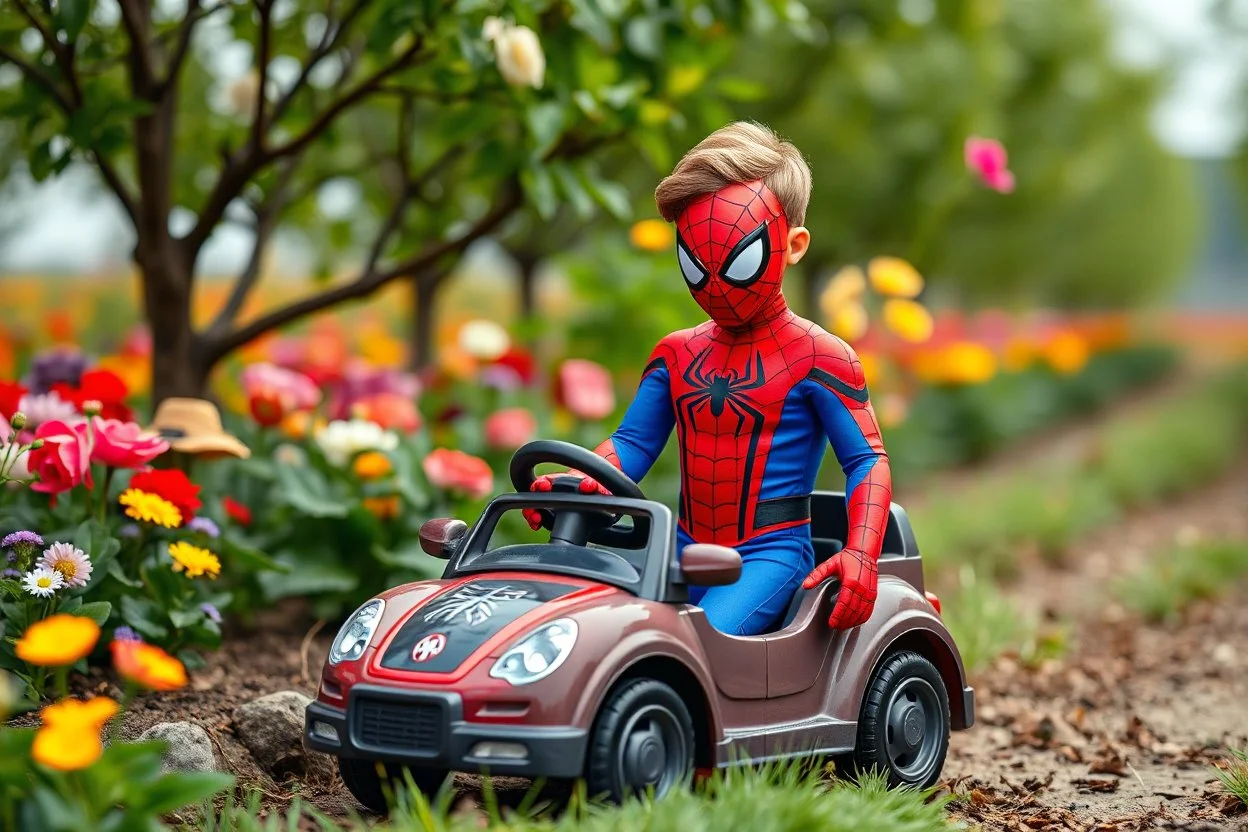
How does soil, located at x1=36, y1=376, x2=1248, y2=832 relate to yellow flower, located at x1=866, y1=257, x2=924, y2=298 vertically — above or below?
below

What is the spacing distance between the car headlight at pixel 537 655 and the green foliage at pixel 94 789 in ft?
1.81

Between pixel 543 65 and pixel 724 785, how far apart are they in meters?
2.54

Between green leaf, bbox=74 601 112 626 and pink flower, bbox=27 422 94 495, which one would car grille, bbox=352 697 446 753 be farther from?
pink flower, bbox=27 422 94 495

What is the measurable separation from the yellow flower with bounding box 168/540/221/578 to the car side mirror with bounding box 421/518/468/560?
728 mm

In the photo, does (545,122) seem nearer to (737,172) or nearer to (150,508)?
(737,172)

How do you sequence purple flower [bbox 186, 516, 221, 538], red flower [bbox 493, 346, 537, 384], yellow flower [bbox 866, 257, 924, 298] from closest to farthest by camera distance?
purple flower [bbox 186, 516, 221, 538]
yellow flower [bbox 866, 257, 924, 298]
red flower [bbox 493, 346, 537, 384]

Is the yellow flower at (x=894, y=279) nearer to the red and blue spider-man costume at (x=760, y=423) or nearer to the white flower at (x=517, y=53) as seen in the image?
the white flower at (x=517, y=53)

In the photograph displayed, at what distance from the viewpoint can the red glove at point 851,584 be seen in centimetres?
308

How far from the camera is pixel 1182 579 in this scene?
6789 millimetres

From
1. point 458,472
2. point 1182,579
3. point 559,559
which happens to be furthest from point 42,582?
point 1182,579

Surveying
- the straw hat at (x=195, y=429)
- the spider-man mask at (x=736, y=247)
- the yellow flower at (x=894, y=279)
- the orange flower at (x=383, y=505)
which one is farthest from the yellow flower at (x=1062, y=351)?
the spider-man mask at (x=736, y=247)

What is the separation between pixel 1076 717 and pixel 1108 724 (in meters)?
0.17

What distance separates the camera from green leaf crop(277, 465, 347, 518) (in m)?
4.56

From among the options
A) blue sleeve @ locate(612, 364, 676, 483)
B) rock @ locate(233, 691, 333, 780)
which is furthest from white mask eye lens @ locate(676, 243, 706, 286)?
rock @ locate(233, 691, 333, 780)
